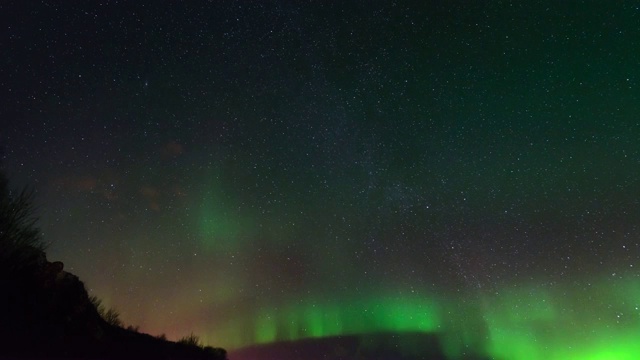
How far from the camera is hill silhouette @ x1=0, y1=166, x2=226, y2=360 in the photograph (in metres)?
8.96

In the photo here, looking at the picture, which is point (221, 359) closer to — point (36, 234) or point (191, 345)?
point (191, 345)

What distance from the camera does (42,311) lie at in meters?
9.90

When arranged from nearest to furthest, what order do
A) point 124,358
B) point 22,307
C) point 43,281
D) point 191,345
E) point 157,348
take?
point 22,307, point 43,281, point 124,358, point 157,348, point 191,345

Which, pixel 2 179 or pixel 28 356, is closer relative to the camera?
pixel 28 356

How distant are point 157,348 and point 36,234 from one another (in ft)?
14.4

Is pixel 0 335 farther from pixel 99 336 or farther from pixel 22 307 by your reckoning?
pixel 99 336

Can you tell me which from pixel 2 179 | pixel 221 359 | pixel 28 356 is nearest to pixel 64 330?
pixel 28 356

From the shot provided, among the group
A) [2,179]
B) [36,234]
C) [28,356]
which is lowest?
[28,356]

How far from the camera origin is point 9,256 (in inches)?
420

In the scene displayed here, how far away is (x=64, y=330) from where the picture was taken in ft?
32.9

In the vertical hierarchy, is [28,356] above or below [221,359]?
below

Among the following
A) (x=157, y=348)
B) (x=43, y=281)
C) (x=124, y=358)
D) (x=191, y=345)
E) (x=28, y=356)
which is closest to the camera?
(x=28, y=356)

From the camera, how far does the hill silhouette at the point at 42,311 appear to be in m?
8.96

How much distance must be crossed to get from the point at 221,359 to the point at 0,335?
304 inches
